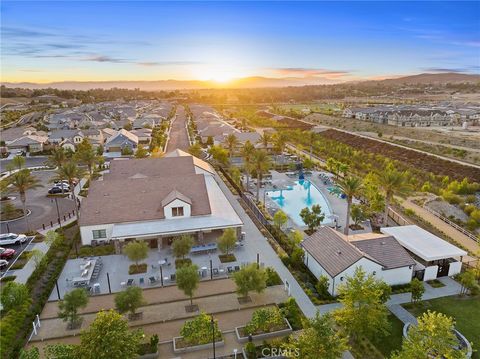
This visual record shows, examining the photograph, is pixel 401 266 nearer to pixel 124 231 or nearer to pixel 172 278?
pixel 172 278

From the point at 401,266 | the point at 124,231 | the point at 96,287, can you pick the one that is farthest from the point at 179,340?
the point at 401,266

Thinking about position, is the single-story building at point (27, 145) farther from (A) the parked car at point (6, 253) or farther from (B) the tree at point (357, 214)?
(B) the tree at point (357, 214)

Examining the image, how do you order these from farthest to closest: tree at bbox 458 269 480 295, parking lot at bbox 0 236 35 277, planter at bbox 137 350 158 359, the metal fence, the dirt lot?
the dirt lot → the metal fence → parking lot at bbox 0 236 35 277 → tree at bbox 458 269 480 295 → planter at bbox 137 350 158 359

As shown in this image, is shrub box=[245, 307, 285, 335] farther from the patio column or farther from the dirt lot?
the dirt lot

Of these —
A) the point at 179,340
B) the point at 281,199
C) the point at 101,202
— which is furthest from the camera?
the point at 281,199

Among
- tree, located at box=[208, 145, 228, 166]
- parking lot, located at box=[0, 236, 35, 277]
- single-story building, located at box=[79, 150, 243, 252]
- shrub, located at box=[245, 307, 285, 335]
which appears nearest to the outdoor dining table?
single-story building, located at box=[79, 150, 243, 252]

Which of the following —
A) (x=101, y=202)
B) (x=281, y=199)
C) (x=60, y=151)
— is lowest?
(x=281, y=199)
